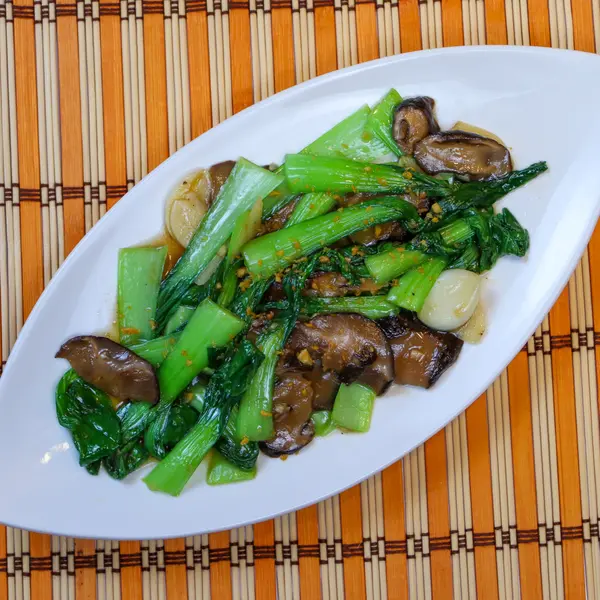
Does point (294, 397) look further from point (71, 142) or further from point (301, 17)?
point (301, 17)

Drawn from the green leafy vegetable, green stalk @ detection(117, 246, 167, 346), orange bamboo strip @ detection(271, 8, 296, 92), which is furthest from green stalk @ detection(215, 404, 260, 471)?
orange bamboo strip @ detection(271, 8, 296, 92)

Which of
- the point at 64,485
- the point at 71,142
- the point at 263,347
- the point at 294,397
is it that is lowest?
the point at 64,485

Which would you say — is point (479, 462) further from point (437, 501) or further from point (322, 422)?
point (322, 422)

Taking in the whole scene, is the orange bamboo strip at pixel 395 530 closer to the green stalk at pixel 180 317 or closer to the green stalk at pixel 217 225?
the green stalk at pixel 180 317

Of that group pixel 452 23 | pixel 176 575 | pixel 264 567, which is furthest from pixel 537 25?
pixel 176 575

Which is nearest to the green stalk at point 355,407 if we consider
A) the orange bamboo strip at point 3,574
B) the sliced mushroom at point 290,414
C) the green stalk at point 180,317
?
the sliced mushroom at point 290,414

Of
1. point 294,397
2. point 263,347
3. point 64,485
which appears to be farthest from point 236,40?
point 64,485
